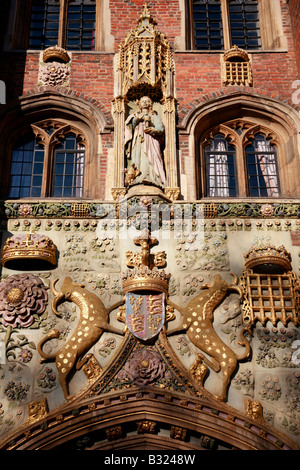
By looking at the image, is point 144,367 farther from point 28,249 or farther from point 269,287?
point 28,249

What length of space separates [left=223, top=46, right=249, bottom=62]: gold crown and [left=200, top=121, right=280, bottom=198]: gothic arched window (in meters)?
1.44

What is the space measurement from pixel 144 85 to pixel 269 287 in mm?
4711

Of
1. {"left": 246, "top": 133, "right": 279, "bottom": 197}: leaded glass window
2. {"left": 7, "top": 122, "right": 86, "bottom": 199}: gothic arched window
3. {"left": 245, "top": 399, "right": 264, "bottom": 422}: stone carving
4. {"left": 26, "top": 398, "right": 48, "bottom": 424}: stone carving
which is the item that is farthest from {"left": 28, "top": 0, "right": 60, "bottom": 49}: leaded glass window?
{"left": 245, "top": 399, "right": 264, "bottom": 422}: stone carving

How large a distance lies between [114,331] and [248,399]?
7.60 ft

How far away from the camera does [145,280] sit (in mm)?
11688

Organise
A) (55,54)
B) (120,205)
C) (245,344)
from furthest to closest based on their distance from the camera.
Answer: (55,54) < (120,205) < (245,344)

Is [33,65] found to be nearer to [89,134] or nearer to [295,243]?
[89,134]

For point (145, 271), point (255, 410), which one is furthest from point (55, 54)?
point (255, 410)

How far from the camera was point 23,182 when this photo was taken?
45.8 ft

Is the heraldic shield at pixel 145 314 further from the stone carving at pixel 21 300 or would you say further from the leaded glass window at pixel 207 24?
the leaded glass window at pixel 207 24

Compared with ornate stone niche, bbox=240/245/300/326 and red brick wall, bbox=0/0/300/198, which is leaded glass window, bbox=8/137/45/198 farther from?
ornate stone niche, bbox=240/245/300/326

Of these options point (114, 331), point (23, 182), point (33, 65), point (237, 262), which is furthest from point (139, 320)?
point (33, 65)

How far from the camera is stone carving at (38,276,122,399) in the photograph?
11227mm

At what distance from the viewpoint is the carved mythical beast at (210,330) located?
36.8ft
